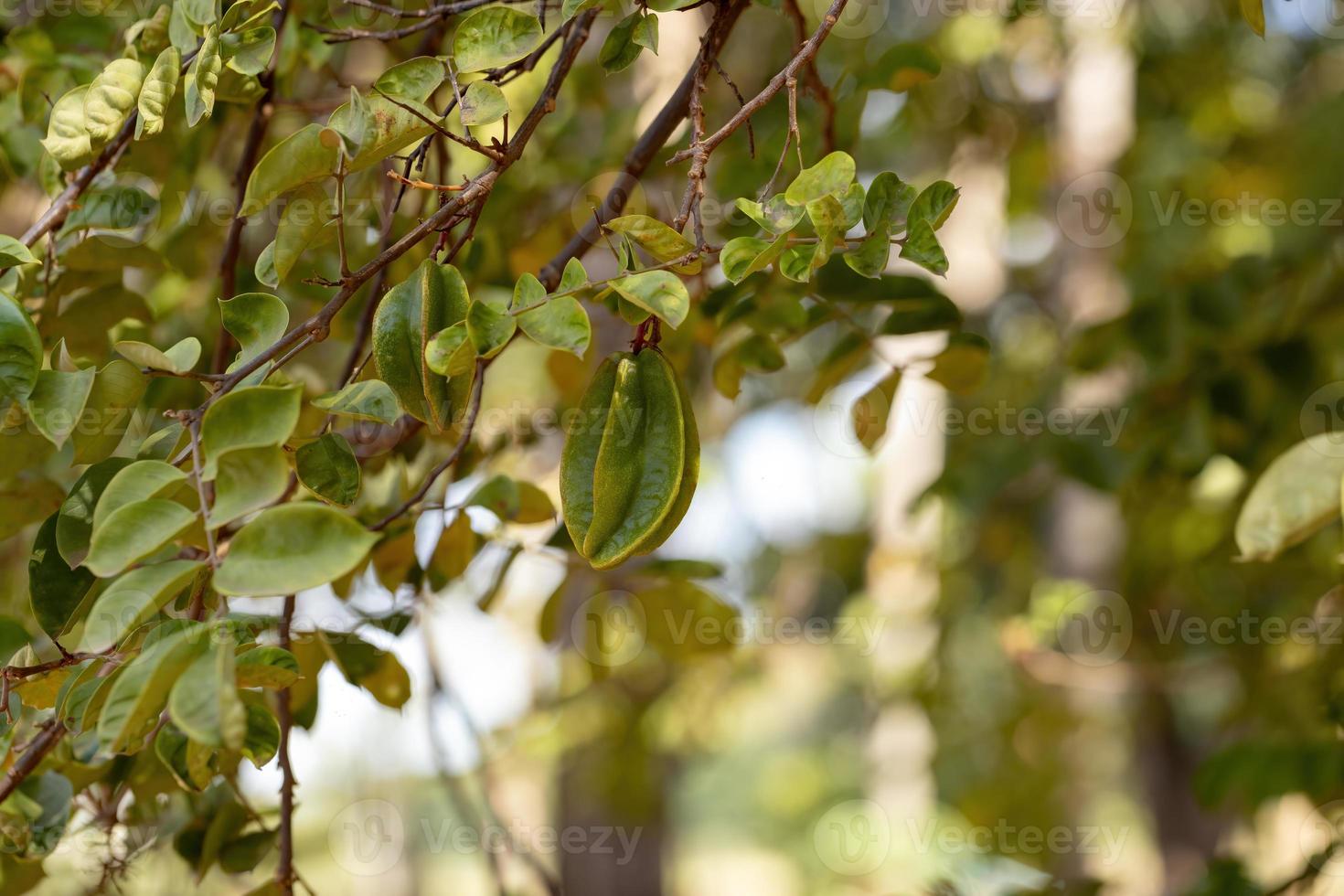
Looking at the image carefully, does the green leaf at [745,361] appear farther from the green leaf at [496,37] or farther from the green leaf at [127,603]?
the green leaf at [127,603]

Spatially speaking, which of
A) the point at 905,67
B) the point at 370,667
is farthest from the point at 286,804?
the point at 905,67

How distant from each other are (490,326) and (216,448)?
119 mm

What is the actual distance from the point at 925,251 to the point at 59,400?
0.41 meters

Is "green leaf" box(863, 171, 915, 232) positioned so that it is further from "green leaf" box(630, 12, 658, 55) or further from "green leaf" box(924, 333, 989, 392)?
"green leaf" box(924, 333, 989, 392)

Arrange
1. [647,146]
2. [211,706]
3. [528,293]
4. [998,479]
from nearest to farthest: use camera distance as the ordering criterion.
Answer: [211,706], [528,293], [647,146], [998,479]

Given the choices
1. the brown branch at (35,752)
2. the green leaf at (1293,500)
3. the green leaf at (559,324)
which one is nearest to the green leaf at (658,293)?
the green leaf at (559,324)

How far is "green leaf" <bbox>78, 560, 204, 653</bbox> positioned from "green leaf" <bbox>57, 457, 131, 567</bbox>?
13cm

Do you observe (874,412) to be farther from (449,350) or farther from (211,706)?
(211,706)

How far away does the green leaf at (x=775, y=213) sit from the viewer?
0.48 metres

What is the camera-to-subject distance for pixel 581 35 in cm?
67

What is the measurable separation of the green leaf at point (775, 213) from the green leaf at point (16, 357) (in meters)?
0.33

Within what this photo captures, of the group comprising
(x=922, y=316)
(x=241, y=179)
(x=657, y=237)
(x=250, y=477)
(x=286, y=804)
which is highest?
(x=241, y=179)

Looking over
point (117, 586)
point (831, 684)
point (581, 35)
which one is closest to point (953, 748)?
point (581, 35)

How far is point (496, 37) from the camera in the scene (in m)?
0.55
